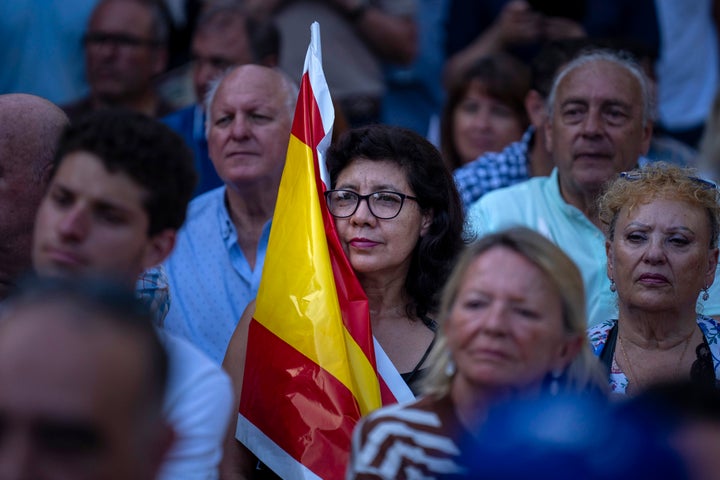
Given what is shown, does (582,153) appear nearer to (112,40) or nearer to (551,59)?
(551,59)

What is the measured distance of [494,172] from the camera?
Result: 5465 millimetres

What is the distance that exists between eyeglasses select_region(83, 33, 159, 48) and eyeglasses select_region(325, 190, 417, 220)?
2415 mm

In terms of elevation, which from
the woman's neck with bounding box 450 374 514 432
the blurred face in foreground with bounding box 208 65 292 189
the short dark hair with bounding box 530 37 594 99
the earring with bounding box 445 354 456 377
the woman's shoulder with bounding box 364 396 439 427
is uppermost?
the short dark hair with bounding box 530 37 594 99

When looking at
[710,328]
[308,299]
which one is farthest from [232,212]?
[710,328]

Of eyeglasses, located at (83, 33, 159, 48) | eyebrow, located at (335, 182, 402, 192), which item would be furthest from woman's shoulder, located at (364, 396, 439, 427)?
eyeglasses, located at (83, 33, 159, 48)

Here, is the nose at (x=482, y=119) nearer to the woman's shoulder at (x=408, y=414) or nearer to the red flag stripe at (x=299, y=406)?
the red flag stripe at (x=299, y=406)

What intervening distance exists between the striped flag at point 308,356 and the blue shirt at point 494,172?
1.66 m

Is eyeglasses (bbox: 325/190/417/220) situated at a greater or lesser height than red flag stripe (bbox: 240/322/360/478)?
greater

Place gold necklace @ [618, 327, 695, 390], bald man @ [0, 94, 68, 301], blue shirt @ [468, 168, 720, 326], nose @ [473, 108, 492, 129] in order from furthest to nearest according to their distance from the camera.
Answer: nose @ [473, 108, 492, 129] < blue shirt @ [468, 168, 720, 326] < gold necklace @ [618, 327, 695, 390] < bald man @ [0, 94, 68, 301]

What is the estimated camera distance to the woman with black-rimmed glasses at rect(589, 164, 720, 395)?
12.8 ft

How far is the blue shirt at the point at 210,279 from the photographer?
4301 millimetres

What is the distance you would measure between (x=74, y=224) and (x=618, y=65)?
3.02 meters

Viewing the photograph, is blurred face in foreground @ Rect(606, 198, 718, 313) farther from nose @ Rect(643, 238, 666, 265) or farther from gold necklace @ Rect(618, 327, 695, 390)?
gold necklace @ Rect(618, 327, 695, 390)

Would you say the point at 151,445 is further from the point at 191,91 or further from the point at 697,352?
the point at 191,91
